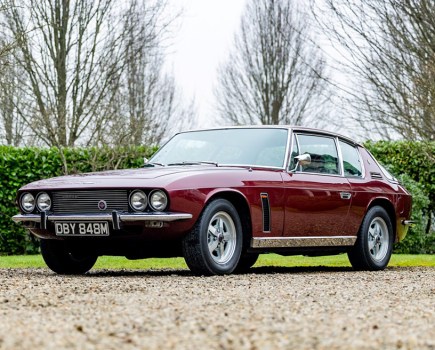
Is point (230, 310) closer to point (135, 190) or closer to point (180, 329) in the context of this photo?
point (180, 329)

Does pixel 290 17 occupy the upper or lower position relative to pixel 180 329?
upper

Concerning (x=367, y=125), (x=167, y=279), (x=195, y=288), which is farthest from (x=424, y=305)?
(x=367, y=125)

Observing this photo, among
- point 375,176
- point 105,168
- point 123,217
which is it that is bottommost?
point 123,217

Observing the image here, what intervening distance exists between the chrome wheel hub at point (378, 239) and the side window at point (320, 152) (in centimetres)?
83

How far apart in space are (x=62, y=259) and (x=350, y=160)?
3519 millimetres

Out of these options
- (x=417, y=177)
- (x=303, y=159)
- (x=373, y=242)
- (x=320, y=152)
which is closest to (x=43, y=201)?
(x=303, y=159)

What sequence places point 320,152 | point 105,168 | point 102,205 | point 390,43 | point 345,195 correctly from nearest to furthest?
point 102,205, point 345,195, point 320,152, point 105,168, point 390,43

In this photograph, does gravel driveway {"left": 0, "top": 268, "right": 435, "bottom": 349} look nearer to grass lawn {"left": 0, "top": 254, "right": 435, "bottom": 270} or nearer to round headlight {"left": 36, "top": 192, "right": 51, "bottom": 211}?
round headlight {"left": 36, "top": 192, "right": 51, "bottom": 211}

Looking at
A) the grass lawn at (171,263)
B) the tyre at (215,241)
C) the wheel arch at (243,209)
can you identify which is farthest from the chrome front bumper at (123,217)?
the grass lawn at (171,263)

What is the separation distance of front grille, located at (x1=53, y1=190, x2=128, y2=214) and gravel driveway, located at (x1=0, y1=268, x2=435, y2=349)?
0.66 metres

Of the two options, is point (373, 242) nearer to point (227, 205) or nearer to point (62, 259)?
point (227, 205)

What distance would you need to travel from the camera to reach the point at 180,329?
455cm

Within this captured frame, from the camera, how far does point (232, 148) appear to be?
920 cm

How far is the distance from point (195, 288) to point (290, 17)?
24231 millimetres
